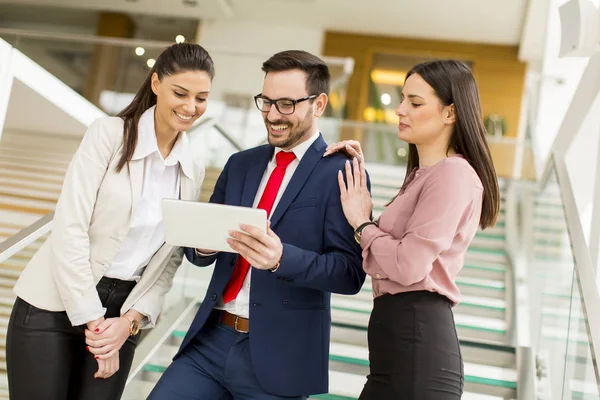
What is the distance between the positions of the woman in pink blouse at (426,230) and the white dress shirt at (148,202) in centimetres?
67

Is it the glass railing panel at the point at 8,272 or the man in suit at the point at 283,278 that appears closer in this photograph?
the man in suit at the point at 283,278

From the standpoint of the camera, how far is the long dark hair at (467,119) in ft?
7.09

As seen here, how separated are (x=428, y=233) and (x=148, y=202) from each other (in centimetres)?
103

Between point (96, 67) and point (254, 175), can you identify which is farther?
point (96, 67)

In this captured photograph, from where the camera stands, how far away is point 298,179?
7.49ft

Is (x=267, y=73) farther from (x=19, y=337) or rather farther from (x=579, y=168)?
(x=579, y=168)

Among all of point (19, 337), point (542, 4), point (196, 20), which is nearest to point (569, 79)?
point (542, 4)

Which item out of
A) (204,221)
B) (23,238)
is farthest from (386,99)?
(204,221)

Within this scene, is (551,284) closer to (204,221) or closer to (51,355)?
(204,221)

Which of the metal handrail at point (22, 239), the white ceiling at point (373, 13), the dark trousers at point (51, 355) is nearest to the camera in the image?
the dark trousers at point (51, 355)

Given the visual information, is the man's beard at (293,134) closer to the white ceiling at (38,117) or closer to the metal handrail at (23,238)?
the metal handrail at (23,238)

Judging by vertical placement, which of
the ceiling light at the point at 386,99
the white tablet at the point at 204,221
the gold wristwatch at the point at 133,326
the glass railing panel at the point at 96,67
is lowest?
the gold wristwatch at the point at 133,326

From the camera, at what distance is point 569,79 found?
10.9m

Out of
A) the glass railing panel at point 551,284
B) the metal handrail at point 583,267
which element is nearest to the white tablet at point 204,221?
the metal handrail at point 583,267
